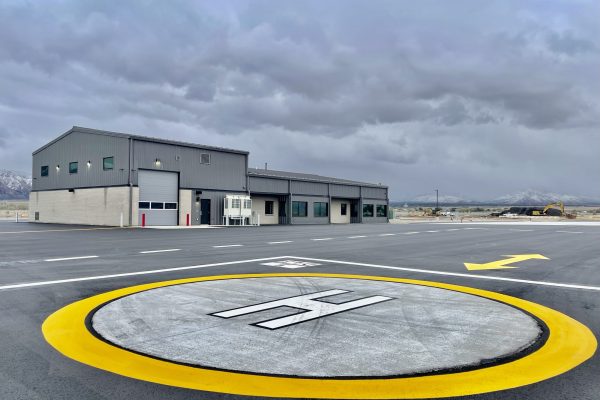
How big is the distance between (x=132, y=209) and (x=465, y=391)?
3397cm

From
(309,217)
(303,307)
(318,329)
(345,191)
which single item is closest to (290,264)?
(303,307)

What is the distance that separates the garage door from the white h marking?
100 feet

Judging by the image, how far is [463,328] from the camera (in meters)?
5.23

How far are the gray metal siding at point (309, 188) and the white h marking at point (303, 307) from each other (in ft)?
132

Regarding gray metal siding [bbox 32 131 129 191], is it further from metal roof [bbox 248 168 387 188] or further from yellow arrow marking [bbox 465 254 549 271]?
yellow arrow marking [bbox 465 254 549 271]

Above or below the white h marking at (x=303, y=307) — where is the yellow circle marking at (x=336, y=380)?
below

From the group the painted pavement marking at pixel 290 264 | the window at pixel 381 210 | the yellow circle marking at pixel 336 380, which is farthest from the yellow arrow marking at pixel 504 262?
the window at pixel 381 210

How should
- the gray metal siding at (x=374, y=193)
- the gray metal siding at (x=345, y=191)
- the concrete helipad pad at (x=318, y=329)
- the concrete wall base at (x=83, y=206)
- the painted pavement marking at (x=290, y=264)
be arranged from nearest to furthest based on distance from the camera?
the concrete helipad pad at (x=318, y=329)
the painted pavement marking at (x=290, y=264)
the concrete wall base at (x=83, y=206)
the gray metal siding at (x=345, y=191)
the gray metal siding at (x=374, y=193)

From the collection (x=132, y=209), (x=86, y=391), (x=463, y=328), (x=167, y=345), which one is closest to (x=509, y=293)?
(x=463, y=328)

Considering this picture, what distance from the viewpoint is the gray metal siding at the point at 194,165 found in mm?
35647

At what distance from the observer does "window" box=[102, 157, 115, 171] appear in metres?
35.7

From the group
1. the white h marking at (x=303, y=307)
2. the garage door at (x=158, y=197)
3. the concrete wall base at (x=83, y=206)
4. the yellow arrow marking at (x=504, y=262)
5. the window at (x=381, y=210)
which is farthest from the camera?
the window at (x=381, y=210)

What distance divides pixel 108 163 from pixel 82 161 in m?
4.54

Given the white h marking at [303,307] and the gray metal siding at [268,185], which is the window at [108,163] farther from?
the white h marking at [303,307]
